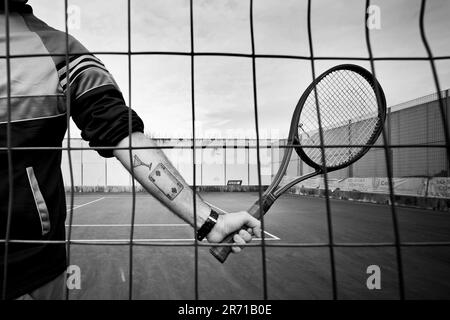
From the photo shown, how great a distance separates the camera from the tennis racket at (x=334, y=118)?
1.59 m

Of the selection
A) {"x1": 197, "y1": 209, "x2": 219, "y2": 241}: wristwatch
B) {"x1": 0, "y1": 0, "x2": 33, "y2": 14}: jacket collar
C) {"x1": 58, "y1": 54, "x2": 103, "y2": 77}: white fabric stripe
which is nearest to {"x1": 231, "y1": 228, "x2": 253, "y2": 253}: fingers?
{"x1": 197, "y1": 209, "x2": 219, "y2": 241}: wristwatch

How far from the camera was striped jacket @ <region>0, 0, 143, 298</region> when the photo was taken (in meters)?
1.25

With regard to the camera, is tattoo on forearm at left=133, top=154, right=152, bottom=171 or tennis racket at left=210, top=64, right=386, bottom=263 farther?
tennis racket at left=210, top=64, right=386, bottom=263

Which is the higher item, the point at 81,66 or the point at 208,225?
the point at 81,66

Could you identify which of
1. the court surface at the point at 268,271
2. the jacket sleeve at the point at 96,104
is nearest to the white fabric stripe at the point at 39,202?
the jacket sleeve at the point at 96,104

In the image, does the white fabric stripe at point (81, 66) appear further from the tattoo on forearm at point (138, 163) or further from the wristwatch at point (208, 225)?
the wristwatch at point (208, 225)

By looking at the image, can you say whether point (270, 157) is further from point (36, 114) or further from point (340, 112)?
point (36, 114)

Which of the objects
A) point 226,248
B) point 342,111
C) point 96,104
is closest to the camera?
point 96,104

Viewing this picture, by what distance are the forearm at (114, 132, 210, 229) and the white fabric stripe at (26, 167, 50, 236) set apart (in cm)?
36

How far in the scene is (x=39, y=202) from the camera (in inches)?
52.0

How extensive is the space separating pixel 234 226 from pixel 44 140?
853 millimetres

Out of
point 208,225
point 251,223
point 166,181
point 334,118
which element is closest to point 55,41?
point 166,181

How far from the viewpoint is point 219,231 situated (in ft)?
4.27

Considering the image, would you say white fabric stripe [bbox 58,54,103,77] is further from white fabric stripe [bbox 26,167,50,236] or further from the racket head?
the racket head
